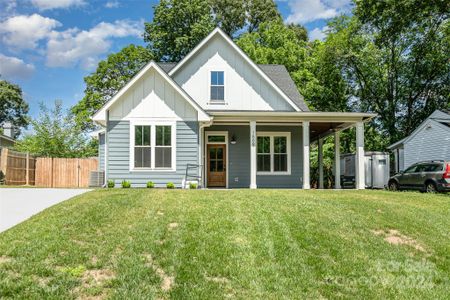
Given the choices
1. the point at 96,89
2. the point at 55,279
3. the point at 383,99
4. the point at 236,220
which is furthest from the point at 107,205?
the point at 96,89

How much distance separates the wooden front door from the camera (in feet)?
58.7

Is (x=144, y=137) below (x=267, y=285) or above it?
above

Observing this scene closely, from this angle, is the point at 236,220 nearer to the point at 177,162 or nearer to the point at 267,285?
the point at 267,285

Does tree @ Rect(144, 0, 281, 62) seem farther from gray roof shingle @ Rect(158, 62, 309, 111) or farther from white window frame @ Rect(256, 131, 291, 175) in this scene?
white window frame @ Rect(256, 131, 291, 175)

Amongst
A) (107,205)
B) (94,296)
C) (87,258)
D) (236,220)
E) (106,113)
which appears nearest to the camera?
(94,296)

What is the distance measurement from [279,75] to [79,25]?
1339 centimetres

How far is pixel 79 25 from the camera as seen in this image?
24.9 m

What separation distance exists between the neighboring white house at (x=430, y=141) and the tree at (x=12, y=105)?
51.1 meters

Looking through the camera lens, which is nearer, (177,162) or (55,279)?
(55,279)

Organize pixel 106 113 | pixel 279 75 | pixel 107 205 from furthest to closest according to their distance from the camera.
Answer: pixel 279 75 → pixel 106 113 → pixel 107 205

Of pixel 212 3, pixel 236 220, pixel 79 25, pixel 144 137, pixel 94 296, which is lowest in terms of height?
pixel 94 296

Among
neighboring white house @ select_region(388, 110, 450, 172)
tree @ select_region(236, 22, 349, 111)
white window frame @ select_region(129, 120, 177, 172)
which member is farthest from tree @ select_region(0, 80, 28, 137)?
neighboring white house @ select_region(388, 110, 450, 172)

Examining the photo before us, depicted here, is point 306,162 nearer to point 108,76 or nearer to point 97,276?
point 97,276

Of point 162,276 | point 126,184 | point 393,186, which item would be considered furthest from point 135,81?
point 393,186
